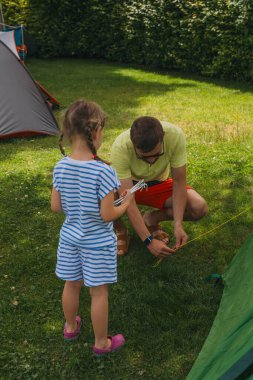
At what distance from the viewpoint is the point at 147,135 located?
2748mm

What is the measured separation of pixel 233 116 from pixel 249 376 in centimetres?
550

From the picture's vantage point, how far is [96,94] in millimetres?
8680

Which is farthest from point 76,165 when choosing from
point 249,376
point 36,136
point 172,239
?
point 36,136

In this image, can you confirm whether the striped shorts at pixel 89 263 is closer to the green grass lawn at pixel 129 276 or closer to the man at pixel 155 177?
the green grass lawn at pixel 129 276

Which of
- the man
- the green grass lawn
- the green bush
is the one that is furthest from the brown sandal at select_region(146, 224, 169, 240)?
the green bush

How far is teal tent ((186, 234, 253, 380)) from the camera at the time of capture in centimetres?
171

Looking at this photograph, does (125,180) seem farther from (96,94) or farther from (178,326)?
(96,94)

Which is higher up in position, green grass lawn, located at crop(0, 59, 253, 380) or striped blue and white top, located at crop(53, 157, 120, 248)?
striped blue and white top, located at crop(53, 157, 120, 248)

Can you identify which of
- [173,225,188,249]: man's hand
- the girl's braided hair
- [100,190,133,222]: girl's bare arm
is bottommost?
[173,225,188,249]: man's hand

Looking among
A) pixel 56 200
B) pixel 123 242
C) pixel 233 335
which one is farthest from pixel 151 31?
pixel 233 335

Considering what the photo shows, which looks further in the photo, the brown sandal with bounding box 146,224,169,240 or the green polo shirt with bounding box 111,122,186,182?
the brown sandal with bounding box 146,224,169,240

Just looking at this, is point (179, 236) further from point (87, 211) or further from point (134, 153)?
point (87, 211)

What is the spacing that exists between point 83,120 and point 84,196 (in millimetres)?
343

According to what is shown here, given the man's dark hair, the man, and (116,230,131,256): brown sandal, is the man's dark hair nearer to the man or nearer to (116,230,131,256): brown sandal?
the man
